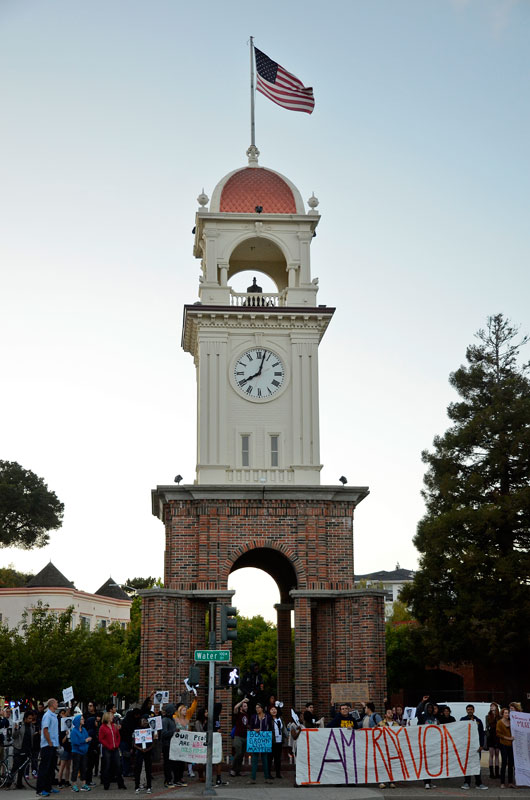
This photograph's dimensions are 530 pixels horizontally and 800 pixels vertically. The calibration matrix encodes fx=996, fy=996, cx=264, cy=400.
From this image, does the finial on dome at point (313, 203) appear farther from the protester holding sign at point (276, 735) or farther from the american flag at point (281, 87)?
the protester holding sign at point (276, 735)

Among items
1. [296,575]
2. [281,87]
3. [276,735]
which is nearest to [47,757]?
[276,735]

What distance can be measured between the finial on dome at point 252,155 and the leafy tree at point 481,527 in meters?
13.5

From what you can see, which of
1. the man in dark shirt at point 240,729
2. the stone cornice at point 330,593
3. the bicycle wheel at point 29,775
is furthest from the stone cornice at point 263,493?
the bicycle wheel at point 29,775

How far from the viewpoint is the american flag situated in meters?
35.3

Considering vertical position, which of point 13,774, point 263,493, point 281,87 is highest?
point 281,87

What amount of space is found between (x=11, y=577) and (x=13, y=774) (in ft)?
245

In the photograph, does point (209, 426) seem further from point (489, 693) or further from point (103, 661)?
point (103, 661)

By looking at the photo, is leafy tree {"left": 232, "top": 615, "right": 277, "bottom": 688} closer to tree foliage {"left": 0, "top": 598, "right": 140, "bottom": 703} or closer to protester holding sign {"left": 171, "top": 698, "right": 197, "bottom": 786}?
tree foliage {"left": 0, "top": 598, "right": 140, "bottom": 703}

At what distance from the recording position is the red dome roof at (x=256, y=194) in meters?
35.4

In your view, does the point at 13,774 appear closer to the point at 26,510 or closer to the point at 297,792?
the point at 297,792

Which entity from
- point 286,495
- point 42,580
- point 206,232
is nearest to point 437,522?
point 286,495

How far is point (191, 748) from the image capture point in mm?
22719

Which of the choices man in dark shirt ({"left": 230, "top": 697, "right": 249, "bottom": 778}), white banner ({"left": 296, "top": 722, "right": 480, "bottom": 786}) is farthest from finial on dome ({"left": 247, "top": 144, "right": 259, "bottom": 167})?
white banner ({"left": 296, "top": 722, "right": 480, "bottom": 786})

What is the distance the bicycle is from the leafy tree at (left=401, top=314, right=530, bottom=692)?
1862 centimetres
